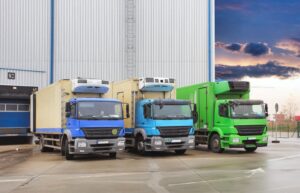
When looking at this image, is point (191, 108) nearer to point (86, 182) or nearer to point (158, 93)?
point (158, 93)

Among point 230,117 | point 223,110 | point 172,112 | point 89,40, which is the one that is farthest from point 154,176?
point 89,40

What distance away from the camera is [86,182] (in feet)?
41.4

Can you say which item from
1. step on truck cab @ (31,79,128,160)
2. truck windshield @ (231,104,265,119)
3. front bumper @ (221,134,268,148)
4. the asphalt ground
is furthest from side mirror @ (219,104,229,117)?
step on truck cab @ (31,79,128,160)

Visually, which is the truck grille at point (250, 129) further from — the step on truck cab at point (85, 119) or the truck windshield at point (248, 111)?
the step on truck cab at point (85, 119)

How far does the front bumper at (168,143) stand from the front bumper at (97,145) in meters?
1.40

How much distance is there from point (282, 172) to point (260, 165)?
2.11 meters

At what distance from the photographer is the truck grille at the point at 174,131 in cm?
2023

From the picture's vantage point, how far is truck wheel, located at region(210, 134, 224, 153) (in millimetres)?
22469

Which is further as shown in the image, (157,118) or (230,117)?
(230,117)

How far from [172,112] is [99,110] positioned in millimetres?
3252

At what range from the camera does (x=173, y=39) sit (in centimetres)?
3522

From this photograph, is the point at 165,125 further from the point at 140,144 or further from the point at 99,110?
the point at 99,110

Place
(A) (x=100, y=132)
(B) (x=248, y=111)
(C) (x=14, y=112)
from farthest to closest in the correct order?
(C) (x=14, y=112)
(B) (x=248, y=111)
(A) (x=100, y=132)

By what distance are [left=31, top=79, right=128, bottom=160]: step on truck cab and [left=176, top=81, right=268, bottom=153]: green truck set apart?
5.20 metres
